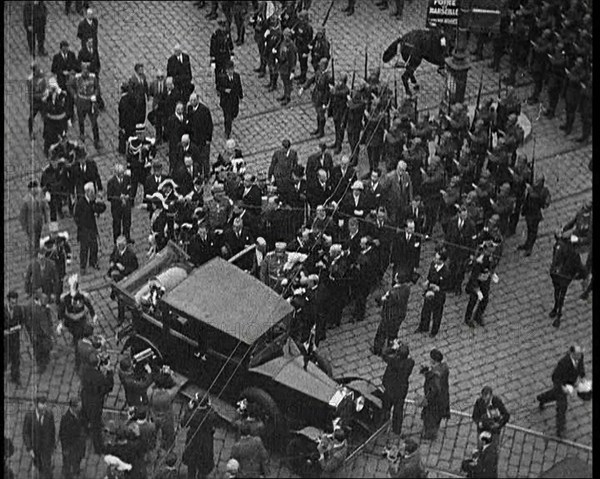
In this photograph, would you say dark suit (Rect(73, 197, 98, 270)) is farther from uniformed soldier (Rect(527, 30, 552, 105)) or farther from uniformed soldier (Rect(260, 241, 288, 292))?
uniformed soldier (Rect(527, 30, 552, 105))

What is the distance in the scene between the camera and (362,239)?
22.5m

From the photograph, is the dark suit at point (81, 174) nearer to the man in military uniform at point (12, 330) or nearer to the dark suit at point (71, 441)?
the man in military uniform at point (12, 330)

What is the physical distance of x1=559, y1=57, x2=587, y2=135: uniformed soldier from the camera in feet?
86.9

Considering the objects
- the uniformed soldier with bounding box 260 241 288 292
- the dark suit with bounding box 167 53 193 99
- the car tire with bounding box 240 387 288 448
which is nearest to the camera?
the car tire with bounding box 240 387 288 448

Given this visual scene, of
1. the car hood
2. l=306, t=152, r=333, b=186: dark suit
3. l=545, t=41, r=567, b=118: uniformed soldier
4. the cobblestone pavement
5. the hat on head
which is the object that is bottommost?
the cobblestone pavement

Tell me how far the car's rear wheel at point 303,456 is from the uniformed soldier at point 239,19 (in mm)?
13780

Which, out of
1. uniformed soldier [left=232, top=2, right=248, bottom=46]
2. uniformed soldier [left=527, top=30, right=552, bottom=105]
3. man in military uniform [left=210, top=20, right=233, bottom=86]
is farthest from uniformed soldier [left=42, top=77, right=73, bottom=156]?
uniformed soldier [left=527, top=30, right=552, bottom=105]

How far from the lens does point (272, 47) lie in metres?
28.9

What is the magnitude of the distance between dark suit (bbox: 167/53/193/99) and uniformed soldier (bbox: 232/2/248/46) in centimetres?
344

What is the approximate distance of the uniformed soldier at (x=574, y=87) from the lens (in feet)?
86.9

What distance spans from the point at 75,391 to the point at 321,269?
4.30 meters

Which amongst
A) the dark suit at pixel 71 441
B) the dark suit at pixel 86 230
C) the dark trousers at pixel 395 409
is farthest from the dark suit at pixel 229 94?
the dark suit at pixel 71 441

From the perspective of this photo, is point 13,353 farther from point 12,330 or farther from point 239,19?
point 239,19

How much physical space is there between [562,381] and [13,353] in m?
A: 8.22
